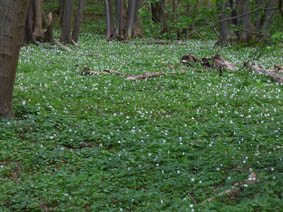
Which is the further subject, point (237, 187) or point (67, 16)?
point (67, 16)

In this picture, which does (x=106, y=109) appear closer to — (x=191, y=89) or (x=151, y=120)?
(x=151, y=120)

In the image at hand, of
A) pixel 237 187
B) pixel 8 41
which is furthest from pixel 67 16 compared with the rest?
pixel 237 187

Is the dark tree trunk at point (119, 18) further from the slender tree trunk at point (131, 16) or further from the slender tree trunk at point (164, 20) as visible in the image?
the slender tree trunk at point (164, 20)

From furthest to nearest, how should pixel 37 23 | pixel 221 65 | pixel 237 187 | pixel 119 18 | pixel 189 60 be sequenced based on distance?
pixel 119 18
pixel 37 23
pixel 189 60
pixel 221 65
pixel 237 187

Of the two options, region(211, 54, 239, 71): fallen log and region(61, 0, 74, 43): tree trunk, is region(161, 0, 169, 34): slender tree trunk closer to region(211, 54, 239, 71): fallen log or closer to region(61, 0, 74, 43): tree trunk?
region(211, 54, 239, 71): fallen log

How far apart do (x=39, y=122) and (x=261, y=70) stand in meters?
10.7

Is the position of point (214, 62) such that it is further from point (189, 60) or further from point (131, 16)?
point (131, 16)

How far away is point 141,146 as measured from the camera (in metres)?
7.84

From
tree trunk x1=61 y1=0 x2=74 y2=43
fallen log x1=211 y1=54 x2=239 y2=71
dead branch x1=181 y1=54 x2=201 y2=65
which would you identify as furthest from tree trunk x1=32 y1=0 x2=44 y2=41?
fallen log x1=211 y1=54 x2=239 y2=71

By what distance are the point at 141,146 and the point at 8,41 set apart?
3.74 m

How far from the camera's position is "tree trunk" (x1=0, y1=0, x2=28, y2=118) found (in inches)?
328

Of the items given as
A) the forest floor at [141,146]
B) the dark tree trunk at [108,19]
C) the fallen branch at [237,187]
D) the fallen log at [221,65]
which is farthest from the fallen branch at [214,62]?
the dark tree trunk at [108,19]

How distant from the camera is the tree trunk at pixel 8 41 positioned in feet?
27.4

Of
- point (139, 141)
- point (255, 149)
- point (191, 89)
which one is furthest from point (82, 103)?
point (255, 149)
